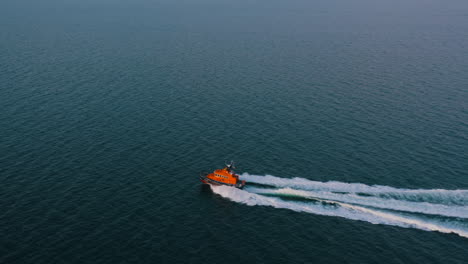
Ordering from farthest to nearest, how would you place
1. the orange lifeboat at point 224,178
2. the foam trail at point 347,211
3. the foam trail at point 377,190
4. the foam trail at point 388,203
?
the orange lifeboat at point 224,178
the foam trail at point 377,190
the foam trail at point 388,203
the foam trail at point 347,211

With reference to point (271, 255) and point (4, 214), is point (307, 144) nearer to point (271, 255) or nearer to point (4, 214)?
point (271, 255)

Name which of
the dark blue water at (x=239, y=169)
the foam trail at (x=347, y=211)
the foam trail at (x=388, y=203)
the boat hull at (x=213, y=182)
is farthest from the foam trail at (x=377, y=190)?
the foam trail at (x=347, y=211)

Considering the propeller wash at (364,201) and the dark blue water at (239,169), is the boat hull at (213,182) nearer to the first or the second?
the propeller wash at (364,201)

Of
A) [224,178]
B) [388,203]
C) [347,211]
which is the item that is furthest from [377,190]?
[224,178]

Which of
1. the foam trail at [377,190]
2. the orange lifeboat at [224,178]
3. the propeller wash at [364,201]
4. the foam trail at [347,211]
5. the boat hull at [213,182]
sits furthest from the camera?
the orange lifeboat at [224,178]

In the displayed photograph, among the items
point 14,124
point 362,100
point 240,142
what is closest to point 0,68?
point 14,124

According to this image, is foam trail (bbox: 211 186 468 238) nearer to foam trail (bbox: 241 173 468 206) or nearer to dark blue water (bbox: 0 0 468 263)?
dark blue water (bbox: 0 0 468 263)

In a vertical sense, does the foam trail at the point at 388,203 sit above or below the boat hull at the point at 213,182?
above

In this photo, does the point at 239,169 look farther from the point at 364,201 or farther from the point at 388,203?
the point at 388,203
